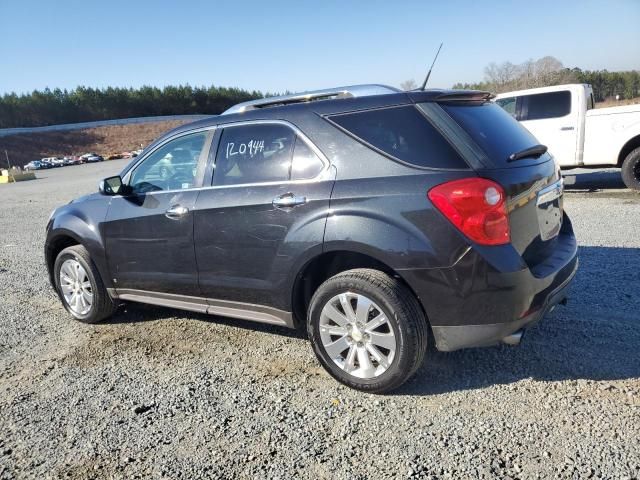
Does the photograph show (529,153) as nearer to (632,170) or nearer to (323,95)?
(323,95)

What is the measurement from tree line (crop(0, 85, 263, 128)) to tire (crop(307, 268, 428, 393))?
279 feet

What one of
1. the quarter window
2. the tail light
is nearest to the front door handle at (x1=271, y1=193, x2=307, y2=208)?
the quarter window

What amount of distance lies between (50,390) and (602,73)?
6255cm

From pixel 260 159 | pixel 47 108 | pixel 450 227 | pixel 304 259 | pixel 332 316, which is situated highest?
pixel 47 108

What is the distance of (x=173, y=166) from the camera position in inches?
162

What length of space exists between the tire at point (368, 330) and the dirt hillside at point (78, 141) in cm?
5559

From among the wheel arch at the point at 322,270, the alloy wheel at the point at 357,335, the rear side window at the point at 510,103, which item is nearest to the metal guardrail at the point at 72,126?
the rear side window at the point at 510,103

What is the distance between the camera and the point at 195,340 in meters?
4.22

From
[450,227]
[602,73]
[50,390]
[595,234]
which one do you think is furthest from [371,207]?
[602,73]

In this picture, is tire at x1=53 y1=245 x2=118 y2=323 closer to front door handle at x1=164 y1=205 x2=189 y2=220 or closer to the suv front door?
the suv front door

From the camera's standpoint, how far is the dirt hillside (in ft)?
188

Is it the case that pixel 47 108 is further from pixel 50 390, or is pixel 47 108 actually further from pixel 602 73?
pixel 50 390

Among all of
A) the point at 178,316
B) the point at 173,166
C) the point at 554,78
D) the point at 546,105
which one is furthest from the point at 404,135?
the point at 554,78

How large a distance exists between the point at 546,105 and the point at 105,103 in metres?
84.7
